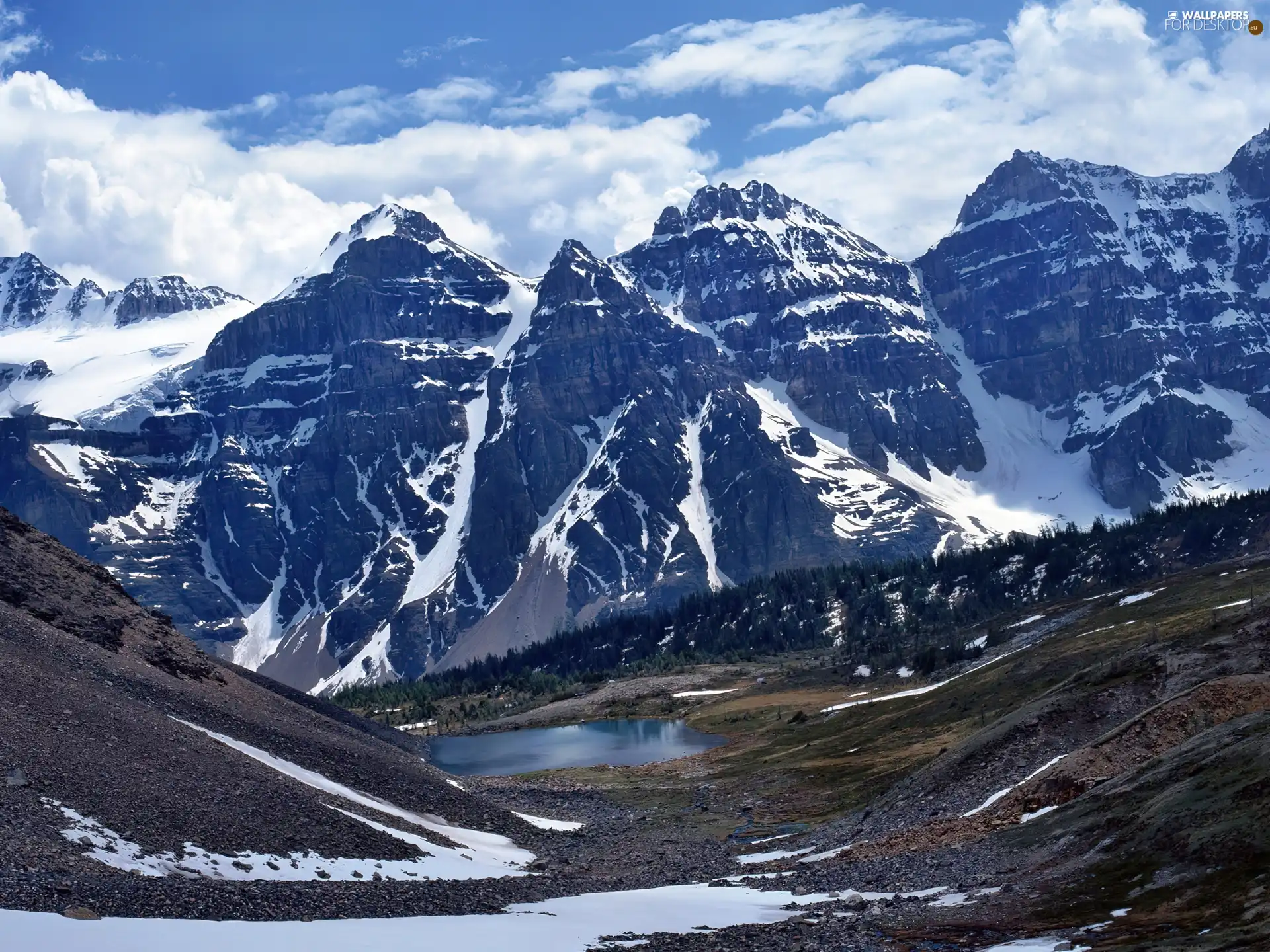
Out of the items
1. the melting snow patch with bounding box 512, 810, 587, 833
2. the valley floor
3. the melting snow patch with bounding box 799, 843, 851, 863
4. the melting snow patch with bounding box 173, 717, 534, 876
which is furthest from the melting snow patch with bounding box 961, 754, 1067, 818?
the melting snow patch with bounding box 512, 810, 587, 833

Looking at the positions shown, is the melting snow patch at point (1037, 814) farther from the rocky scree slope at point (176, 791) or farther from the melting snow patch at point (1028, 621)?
the melting snow patch at point (1028, 621)

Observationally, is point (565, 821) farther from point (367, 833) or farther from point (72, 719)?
point (72, 719)

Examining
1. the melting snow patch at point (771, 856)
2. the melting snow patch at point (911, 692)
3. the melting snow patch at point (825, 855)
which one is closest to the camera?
the melting snow patch at point (825, 855)

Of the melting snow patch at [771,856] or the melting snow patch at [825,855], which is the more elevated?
the melting snow patch at [825,855]

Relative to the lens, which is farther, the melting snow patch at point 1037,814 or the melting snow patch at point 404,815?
the melting snow patch at point 404,815

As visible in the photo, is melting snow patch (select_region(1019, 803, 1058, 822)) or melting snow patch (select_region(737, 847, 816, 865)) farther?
melting snow patch (select_region(737, 847, 816, 865))

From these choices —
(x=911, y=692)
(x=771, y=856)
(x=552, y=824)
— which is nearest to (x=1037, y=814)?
(x=771, y=856)

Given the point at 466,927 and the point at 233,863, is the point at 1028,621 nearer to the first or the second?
the point at 233,863

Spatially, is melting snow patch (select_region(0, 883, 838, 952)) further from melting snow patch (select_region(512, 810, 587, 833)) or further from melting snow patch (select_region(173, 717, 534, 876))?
melting snow patch (select_region(512, 810, 587, 833))

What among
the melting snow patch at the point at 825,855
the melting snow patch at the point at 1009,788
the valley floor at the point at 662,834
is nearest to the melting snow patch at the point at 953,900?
the valley floor at the point at 662,834

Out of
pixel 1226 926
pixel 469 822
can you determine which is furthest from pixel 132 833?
pixel 1226 926

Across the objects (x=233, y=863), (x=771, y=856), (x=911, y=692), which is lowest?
(x=771, y=856)

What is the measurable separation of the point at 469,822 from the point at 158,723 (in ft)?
63.5

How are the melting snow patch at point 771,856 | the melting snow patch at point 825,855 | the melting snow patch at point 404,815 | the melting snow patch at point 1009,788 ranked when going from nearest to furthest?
the melting snow patch at point 1009,788, the melting snow patch at point 825,855, the melting snow patch at point 404,815, the melting snow patch at point 771,856
